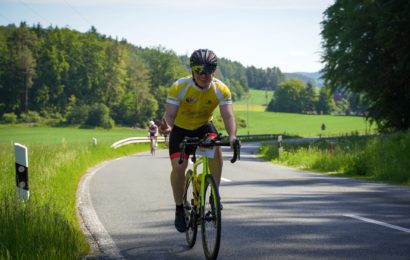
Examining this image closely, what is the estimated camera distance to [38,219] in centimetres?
588

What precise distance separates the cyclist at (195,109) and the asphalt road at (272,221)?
74 cm

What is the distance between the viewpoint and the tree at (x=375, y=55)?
28312 millimetres

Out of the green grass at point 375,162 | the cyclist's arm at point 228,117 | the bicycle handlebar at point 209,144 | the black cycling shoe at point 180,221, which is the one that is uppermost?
the cyclist's arm at point 228,117

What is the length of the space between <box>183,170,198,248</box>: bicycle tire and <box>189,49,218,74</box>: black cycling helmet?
50.7 inches

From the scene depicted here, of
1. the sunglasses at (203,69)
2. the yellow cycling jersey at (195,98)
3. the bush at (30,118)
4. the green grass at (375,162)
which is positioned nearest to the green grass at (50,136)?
the bush at (30,118)

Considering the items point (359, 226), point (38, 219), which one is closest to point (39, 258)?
point (38, 219)

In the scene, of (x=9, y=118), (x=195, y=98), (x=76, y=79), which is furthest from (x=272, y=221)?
(x=76, y=79)

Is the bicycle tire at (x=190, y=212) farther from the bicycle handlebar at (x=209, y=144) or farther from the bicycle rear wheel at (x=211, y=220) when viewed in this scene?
the bicycle handlebar at (x=209, y=144)

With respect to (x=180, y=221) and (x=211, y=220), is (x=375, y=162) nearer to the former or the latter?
(x=180, y=221)

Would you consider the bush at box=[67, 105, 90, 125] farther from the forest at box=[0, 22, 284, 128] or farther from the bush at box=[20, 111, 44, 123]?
the bush at box=[20, 111, 44, 123]

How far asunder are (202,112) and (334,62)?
3220 cm

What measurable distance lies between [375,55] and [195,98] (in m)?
29.0

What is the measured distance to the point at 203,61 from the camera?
565cm

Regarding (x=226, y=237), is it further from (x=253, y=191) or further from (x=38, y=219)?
(x=253, y=191)
